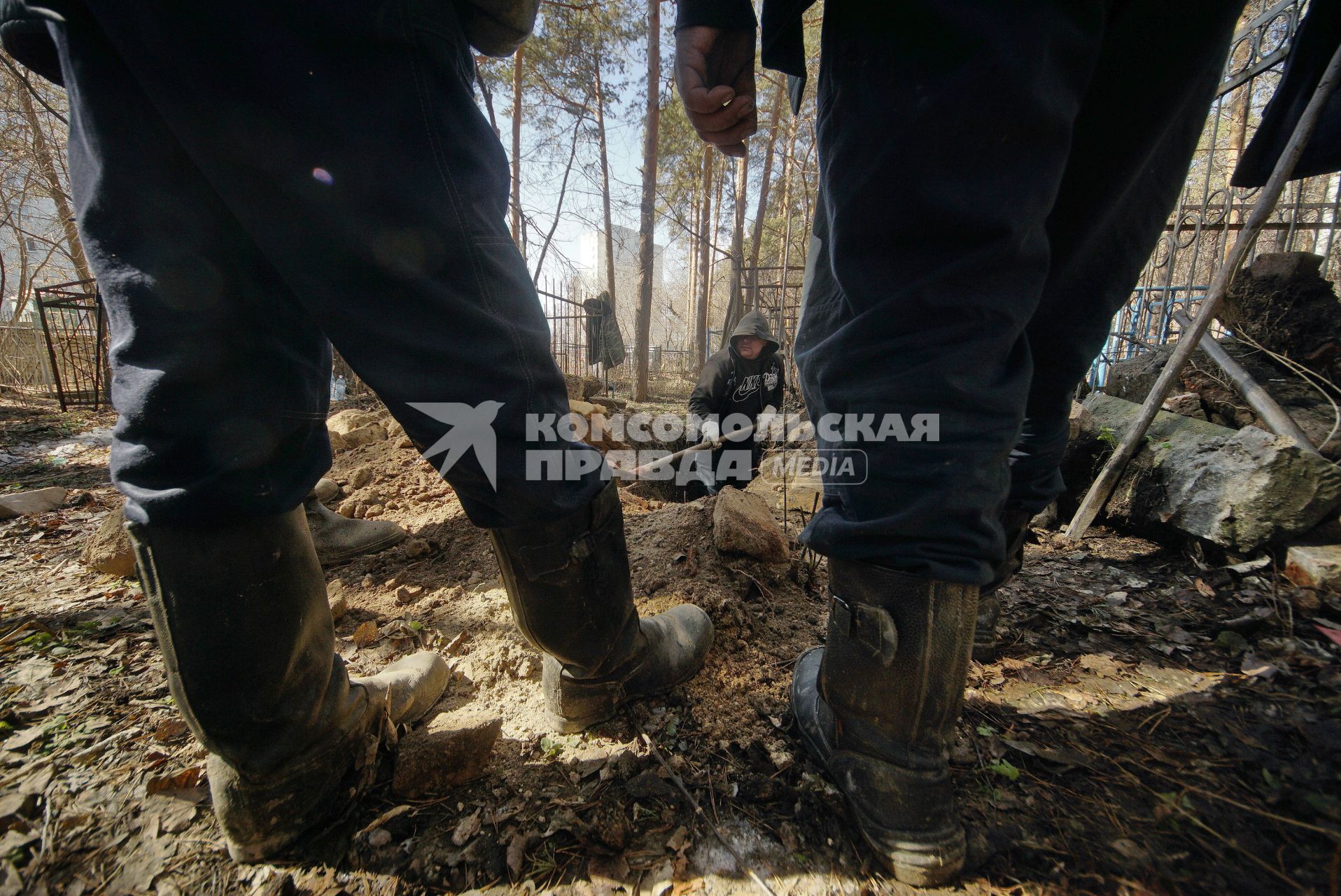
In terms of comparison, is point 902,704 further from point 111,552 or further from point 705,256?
point 705,256

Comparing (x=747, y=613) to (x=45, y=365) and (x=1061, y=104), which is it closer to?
(x=1061, y=104)

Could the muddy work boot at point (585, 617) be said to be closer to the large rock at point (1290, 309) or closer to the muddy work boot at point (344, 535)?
the muddy work boot at point (344, 535)

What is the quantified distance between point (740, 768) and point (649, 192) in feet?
32.0

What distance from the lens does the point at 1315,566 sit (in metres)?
1.44

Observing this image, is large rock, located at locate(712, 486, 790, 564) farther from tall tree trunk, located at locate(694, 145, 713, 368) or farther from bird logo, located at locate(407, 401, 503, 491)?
tall tree trunk, located at locate(694, 145, 713, 368)

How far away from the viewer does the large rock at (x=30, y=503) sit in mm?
2367

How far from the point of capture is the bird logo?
0.70m

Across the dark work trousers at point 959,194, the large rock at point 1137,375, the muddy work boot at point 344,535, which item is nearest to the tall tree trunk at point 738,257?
the large rock at point 1137,375

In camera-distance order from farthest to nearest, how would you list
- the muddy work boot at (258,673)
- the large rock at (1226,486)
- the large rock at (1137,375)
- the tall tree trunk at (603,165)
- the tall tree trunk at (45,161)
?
the tall tree trunk at (603,165) → the tall tree trunk at (45,161) → the large rock at (1137,375) → the large rock at (1226,486) → the muddy work boot at (258,673)

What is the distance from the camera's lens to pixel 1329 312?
247 cm

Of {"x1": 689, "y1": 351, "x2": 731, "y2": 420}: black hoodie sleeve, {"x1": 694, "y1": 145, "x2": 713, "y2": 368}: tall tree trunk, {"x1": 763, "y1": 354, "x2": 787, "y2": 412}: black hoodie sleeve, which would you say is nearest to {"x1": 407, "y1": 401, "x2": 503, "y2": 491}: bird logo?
{"x1": 689, "y1": 351, "x2": 731, "y2": 420}: black hoodie sleeve

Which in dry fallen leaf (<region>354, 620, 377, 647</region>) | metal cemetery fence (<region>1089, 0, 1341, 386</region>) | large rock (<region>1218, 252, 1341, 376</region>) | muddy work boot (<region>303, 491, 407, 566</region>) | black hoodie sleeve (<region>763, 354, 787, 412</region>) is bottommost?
dry fallen leaf (<region>354, 620, 377, 647</region>)

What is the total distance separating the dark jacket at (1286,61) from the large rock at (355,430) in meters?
3.68

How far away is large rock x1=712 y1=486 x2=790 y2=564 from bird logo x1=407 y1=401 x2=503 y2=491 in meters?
1.12
